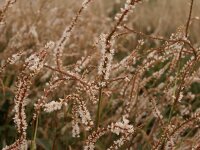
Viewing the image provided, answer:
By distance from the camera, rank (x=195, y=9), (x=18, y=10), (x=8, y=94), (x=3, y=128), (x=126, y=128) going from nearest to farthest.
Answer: (x=126, y=128) → (x=3, y=128) → (x=8, y=94) → (x=18, y=10) → (x=195, y=9)

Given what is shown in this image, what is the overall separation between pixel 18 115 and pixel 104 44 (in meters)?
0.28

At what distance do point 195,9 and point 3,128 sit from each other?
5918mm

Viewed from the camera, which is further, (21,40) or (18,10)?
(18,10)

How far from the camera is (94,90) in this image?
137cm

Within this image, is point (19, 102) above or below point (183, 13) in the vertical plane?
below

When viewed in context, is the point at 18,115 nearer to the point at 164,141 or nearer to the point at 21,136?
the point at 21,136

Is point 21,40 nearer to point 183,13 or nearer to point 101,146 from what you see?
point 101,146

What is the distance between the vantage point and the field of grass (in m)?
1.30

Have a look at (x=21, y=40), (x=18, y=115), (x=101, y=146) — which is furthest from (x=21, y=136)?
(x=21, y=40)

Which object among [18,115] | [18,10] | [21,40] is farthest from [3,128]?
[18,10]

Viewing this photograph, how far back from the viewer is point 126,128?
3.86 ft

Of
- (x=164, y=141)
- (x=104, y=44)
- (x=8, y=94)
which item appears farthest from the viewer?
(x=8, y=94)

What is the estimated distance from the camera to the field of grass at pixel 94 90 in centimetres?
130

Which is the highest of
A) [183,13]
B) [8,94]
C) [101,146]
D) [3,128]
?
[183,13]
